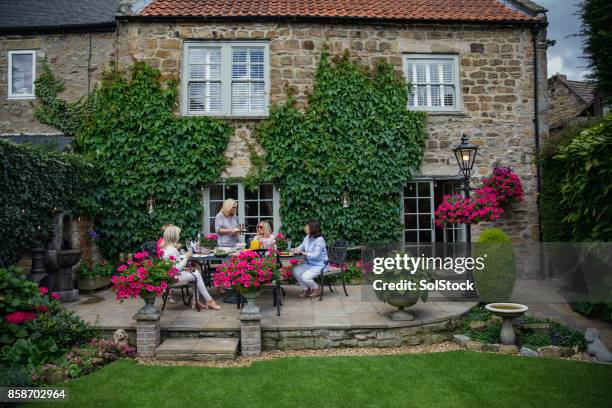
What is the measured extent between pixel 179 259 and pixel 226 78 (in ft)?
16.7

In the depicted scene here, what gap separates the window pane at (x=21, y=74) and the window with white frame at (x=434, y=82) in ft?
30.2

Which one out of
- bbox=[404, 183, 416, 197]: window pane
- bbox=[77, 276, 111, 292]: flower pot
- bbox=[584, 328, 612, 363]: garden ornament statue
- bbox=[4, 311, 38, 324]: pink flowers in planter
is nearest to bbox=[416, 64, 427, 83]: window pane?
bbox=[404, 183, 416, 197]: window pane

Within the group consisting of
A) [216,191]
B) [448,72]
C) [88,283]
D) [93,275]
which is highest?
[448,72]

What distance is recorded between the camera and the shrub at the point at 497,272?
667 centimetres

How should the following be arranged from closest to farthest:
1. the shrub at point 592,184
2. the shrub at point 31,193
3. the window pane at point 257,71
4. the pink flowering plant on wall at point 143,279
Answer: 1. the pink flowering plant on wall at point 143,279
2. the shrub at point 592,184
3. the shrub at point 31,193
4. the window pane at point 257,71

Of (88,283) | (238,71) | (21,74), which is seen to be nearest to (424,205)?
(238,71)

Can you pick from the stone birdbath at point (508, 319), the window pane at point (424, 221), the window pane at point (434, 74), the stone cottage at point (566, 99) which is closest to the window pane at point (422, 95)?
the window pane at point (434, 74)

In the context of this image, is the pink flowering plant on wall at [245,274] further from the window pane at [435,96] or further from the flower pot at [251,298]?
the window pane at [435,96]

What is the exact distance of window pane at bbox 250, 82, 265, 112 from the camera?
9578 mm

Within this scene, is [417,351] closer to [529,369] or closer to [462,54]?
[529,369]

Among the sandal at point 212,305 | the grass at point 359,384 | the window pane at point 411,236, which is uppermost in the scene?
the window pane at point 411,236

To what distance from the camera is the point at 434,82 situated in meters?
9.92

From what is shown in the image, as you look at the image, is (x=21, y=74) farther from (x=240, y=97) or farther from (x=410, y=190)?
(x=410, y=190)

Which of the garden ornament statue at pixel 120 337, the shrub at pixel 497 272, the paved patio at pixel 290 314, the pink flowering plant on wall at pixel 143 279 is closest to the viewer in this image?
the pink flowering plant on wall at pixel 143 279
